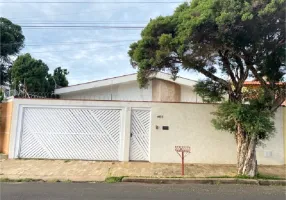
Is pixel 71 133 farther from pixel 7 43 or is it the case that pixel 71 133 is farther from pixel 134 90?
pixel 7 43

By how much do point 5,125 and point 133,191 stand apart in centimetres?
755

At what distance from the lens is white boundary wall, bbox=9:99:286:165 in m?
10.7

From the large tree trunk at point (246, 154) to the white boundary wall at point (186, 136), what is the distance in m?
2.07

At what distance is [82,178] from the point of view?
26.3 ft

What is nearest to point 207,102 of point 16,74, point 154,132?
point 154,132

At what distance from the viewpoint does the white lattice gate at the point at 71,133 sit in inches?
430

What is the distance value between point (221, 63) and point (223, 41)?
2.07 meters

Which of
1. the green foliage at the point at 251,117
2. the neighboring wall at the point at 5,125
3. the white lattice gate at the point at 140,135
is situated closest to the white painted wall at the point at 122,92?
the white lattice gate at the point at 140,135

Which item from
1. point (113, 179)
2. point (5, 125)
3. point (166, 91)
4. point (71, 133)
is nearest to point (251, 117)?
point (113, 179)

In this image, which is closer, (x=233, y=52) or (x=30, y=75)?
(x=233, y=52)

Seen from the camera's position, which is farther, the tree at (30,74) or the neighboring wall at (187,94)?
the tree at (30,74)

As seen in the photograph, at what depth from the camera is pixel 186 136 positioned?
35.5 feet

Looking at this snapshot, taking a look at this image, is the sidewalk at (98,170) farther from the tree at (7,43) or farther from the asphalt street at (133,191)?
the tree at (7,43)

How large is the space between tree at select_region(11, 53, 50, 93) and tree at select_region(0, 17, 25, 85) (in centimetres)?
605
